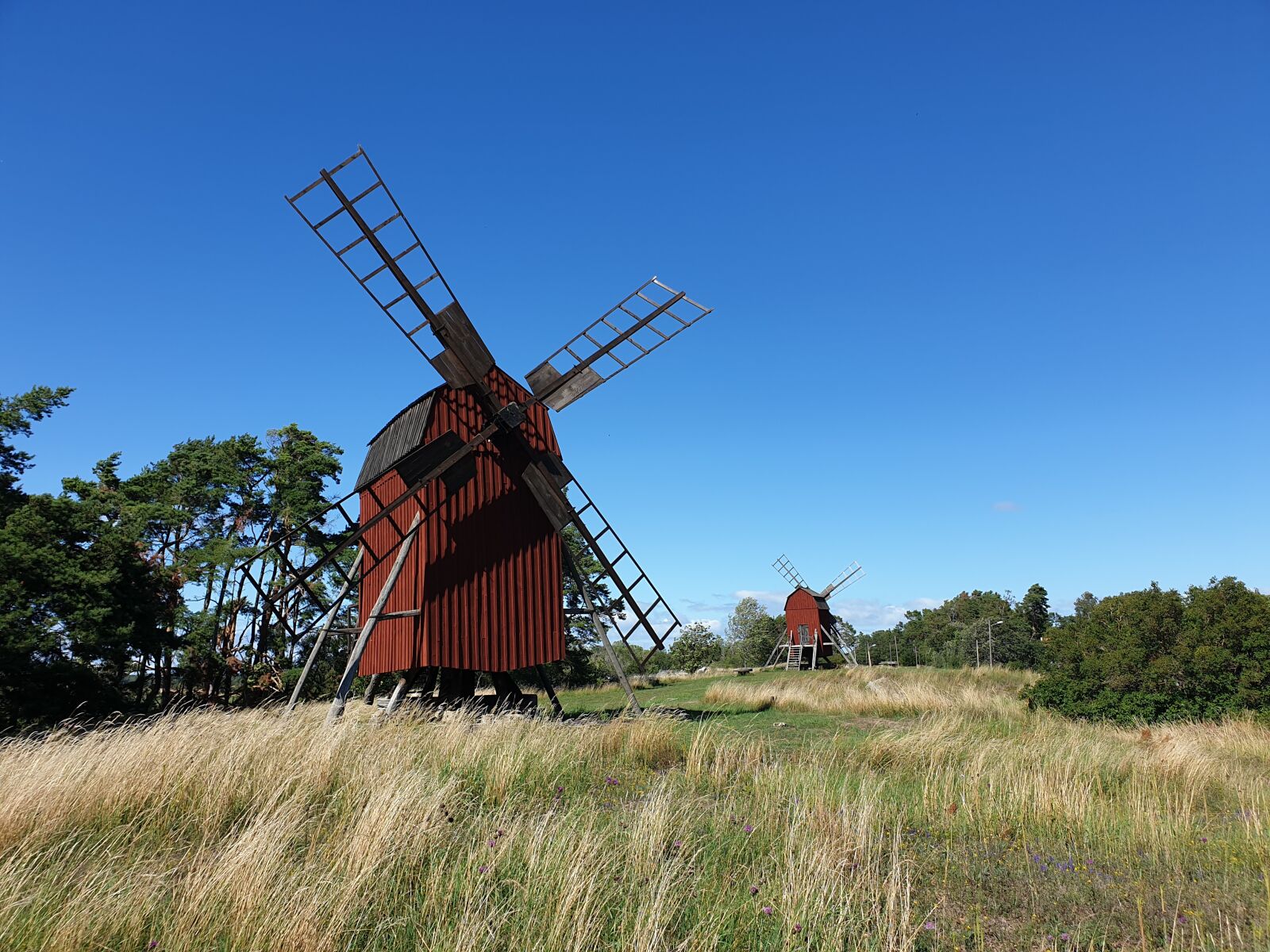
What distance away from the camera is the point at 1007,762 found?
26.0ft

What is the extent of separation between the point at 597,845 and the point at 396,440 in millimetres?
12208

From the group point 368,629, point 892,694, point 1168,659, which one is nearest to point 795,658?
point 892,694

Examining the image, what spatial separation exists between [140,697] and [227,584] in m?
5.46

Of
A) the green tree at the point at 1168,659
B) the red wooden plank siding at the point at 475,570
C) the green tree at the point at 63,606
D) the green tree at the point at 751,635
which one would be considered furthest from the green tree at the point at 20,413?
the green tree at the point at 751,635

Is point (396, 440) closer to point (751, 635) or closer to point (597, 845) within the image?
point (597, 845)

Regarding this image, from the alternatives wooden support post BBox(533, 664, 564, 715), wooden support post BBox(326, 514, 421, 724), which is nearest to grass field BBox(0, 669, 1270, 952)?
wooden support post BBox(326, 514, 421, 724)

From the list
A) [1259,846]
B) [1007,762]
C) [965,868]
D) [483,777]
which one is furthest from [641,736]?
[1259,846]

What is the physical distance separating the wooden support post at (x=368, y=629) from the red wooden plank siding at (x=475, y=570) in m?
0.32

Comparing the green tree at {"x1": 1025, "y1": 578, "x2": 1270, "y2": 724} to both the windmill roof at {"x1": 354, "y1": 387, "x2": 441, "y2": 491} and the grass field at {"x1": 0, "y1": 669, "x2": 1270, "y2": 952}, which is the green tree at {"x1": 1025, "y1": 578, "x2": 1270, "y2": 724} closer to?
the grass field at {"x1": 0, "y1": 669, "x2": 1270, "y2": 952}

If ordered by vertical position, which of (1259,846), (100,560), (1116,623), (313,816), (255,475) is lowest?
(1259,846)

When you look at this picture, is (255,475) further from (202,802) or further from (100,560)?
(202,802)

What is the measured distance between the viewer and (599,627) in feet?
48.6

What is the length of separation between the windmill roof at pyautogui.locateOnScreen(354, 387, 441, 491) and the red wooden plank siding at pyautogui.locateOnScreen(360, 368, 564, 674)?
9.8 inches

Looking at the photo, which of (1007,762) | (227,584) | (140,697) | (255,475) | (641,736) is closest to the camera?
(1007,762)
